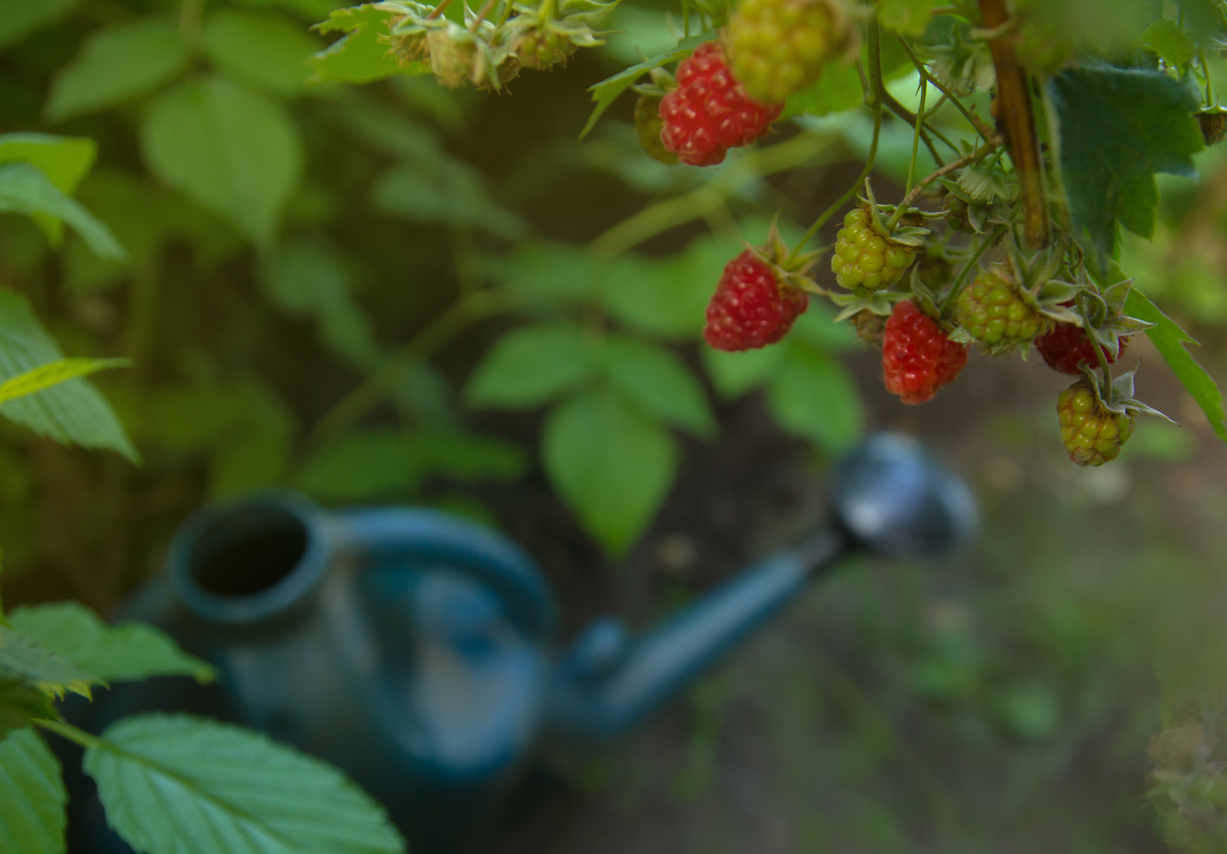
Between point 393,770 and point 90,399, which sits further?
point 393,770

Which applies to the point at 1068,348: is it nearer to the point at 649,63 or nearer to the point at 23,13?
the point at 649,63

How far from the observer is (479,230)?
132cm

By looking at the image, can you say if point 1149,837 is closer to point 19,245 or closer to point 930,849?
point 930,849

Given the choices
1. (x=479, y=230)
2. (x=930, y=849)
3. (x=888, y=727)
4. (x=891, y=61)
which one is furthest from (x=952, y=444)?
(x=891, y=61)

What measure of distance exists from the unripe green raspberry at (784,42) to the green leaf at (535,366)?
63cm

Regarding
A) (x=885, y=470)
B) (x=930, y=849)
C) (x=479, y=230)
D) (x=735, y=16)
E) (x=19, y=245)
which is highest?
(x=735, y=16)

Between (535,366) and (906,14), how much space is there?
658mm

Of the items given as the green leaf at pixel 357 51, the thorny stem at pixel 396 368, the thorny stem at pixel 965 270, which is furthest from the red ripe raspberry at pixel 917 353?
the thorny stem at pixel 396 368

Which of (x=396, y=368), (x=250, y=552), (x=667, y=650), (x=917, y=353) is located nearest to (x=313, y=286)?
(x=396, y=368)

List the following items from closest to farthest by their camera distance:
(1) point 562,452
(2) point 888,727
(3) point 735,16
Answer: (3) point 735,16, (1) point 562,452, (2) point 888,727

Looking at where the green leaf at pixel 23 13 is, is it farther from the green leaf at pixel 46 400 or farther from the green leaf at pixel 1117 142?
the green leaf at pixel 1117 142

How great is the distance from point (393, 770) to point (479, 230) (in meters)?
0.96

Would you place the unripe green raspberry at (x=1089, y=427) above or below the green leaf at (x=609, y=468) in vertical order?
above

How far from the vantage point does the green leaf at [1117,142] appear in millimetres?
146
